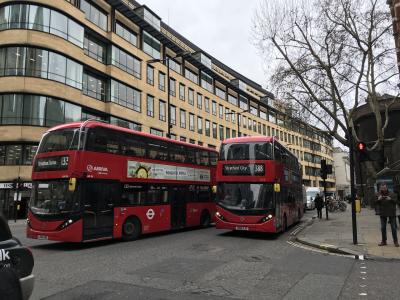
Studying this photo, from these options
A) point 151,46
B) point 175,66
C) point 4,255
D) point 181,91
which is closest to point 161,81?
point 151,46

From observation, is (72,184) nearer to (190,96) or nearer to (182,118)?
(182,118)

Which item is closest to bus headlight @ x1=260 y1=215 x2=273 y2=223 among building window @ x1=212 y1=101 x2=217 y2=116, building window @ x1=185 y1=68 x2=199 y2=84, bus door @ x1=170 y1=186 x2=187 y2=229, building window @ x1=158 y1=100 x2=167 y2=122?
bus door @ x1=170 y1=186 x2=187 y2=229

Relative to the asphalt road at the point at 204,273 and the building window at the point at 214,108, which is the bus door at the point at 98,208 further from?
the building window at the point at 214,108

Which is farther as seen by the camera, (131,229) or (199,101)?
(199,101)

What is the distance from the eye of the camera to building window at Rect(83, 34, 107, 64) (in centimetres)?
3624

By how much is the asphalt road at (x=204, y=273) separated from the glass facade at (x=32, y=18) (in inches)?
931

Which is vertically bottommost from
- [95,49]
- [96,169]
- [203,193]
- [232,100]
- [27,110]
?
[203,193]

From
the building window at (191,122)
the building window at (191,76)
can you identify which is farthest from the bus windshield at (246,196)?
the building window at (191,76)

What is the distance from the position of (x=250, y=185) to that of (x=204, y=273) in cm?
720

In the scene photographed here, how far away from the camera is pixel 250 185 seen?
1517 cm

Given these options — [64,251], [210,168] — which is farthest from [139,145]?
[210,168]

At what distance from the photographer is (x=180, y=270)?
8.59 meters

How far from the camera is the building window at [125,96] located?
3838 cm

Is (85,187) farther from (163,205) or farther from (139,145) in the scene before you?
(163,205)
